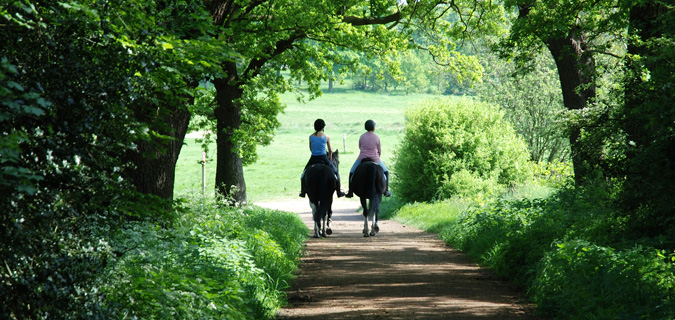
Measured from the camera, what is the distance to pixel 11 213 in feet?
13.0

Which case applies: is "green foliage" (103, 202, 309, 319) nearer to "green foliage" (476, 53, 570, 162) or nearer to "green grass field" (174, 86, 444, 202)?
"green grass field" (174, 86, 444, 202)

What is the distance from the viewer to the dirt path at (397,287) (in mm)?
7598

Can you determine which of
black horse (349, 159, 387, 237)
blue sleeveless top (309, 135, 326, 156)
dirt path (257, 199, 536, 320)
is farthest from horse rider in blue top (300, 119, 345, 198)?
dirt path (257, 199, 536, 320)

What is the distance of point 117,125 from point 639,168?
6094mm

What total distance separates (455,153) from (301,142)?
53.7m

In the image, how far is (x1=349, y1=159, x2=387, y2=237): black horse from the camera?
1658 centimetres

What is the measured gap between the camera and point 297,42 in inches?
814

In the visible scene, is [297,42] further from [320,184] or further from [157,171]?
[157,171]

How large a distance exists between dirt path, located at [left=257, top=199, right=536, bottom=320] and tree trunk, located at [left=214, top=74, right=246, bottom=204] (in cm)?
661

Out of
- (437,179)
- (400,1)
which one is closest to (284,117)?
(437,179)

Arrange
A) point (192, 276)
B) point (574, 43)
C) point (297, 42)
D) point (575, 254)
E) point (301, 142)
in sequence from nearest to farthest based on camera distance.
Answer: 1. point (192, 276)
2. point (575, 254)
3. point (574, 43)
4. point (297, 42)
5. point (301, 142)

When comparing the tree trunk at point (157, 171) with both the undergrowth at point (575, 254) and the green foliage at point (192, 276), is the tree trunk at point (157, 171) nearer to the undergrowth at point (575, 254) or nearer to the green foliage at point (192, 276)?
the green foliage at point (192, 276)

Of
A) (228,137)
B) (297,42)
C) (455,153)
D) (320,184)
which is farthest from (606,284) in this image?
(455,153)

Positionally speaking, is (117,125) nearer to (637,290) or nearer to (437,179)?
(637,290)
